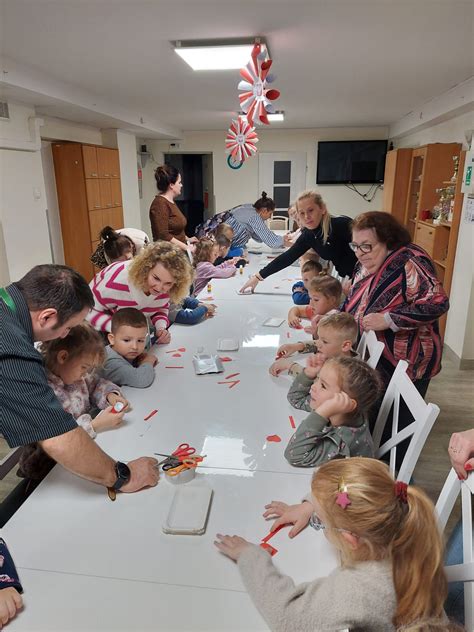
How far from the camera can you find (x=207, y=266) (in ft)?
13.2

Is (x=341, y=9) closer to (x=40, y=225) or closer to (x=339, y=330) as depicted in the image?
(x=339, y=330)

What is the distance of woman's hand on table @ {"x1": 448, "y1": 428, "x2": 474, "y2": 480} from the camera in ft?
3.58

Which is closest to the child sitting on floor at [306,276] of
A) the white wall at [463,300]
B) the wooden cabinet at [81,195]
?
the white wall at [463,300]

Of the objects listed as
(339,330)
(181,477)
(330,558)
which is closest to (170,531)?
(181,477)

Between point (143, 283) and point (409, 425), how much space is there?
4.63 ft

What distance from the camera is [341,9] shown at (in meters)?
2.52

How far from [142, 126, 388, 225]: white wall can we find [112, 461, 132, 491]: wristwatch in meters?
8.42

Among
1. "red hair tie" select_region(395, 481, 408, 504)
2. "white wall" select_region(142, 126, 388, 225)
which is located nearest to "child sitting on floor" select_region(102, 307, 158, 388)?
"red hair tie" select_region(395, 481, 408, 504)

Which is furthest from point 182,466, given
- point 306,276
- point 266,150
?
point 266,150

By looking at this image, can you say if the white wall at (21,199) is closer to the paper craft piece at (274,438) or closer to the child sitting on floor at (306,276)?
the child sitting on floor at (306,276)

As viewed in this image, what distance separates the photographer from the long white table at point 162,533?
0.89 metres

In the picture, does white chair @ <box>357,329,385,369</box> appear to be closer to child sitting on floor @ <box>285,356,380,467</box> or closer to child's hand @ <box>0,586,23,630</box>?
child sitting on floor @ <box>285,356,380,467</box>

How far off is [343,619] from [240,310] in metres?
2.31

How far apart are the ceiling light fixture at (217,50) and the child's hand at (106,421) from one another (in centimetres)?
262
